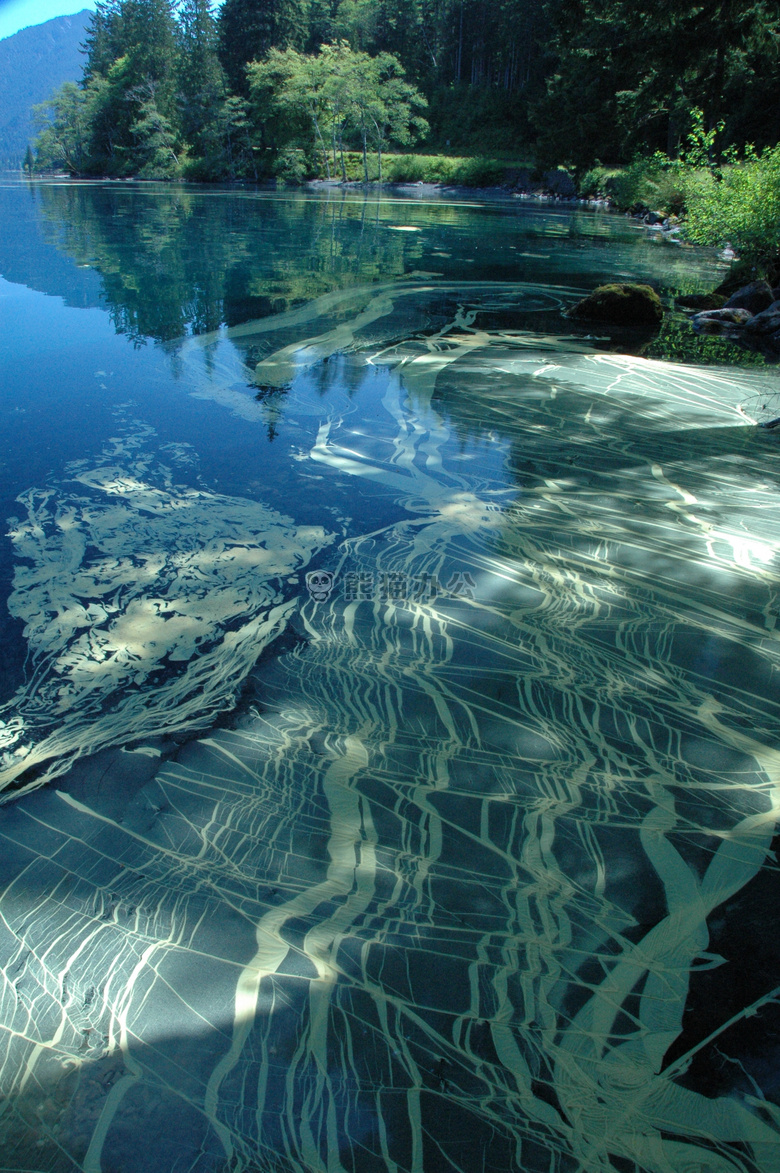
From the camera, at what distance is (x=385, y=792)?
1697 millimetres

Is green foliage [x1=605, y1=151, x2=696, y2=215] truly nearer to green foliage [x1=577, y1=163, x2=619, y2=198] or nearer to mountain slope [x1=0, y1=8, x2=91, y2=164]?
green foliage [x1=577, y1=163, x2=619, y2=198]

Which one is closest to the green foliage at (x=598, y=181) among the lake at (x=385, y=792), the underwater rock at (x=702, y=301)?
the underwater rock at (x=702, y=301)

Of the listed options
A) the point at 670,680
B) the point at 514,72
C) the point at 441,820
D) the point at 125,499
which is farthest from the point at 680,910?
the point at 514,72

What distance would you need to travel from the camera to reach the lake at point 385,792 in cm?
110

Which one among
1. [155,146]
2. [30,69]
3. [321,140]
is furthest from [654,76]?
[30,69]

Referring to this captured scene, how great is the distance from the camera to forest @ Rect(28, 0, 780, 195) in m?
19.0

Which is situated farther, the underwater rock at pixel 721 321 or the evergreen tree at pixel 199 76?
the evergreen tree at pixel 199 76

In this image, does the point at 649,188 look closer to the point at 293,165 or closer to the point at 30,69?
the point at 293,165

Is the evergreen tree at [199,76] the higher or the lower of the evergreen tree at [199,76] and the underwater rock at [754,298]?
the higher

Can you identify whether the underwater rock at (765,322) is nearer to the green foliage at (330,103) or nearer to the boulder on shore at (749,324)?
the boulder on shore at (749,324)

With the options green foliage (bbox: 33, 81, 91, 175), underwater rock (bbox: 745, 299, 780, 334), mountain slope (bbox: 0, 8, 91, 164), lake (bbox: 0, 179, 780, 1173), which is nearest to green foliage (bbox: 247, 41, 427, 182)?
green foliage (bbox: 33, 81, 91, 175)

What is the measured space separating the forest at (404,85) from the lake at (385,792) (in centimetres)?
1927

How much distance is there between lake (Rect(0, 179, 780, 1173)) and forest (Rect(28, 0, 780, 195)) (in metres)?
19.3

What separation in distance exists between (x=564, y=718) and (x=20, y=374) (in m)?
4.73
